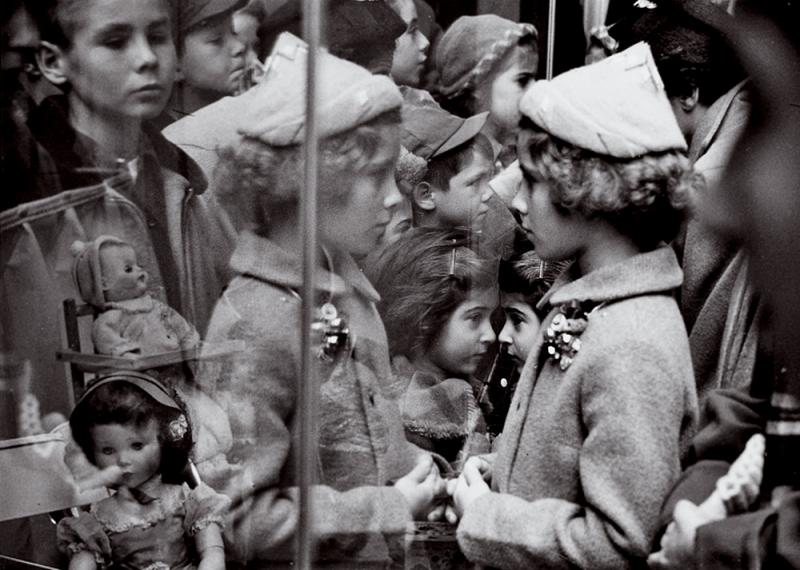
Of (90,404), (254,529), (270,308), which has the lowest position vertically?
(254,529)

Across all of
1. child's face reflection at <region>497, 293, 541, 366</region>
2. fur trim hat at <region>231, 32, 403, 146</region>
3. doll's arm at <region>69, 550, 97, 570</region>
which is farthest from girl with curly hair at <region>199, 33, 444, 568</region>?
doll's arm at <region>69, 550, 97, 570</region>

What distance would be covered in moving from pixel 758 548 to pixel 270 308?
921 millimetres

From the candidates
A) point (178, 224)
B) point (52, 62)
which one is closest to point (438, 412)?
point (178, 224)

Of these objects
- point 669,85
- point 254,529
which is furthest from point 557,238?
point 254,529

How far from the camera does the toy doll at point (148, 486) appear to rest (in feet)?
7.61

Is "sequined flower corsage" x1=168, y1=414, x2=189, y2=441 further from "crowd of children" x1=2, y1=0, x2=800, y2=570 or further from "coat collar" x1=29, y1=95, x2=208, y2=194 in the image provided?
"coat collar" x1=29, y1=95, x2=208, y2=194

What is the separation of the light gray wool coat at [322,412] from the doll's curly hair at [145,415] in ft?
0.39

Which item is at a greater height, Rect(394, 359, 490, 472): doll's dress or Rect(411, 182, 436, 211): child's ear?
Rect(411, 182, 436, 211): child's ear

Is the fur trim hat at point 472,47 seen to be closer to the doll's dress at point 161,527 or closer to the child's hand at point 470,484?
the child's hand at point 470,484

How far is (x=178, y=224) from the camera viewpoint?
2.32 meters

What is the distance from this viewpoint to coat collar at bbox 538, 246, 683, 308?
1.94 meters

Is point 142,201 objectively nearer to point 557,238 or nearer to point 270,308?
point 270,308

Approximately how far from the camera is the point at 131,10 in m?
2.28

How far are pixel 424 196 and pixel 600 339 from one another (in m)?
0.51
